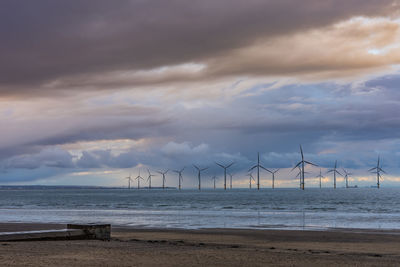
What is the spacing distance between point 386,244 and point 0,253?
20818mm

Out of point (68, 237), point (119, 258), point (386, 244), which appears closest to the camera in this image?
point (119, 258)

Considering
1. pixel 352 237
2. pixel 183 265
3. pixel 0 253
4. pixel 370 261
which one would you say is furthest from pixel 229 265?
pixel 352 237

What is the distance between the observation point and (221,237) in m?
33.8

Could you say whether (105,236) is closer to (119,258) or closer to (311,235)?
(119,258)

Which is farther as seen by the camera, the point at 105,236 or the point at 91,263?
the point at 105,236

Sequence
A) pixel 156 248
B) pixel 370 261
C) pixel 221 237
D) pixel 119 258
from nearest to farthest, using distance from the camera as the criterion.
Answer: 1. pixel 119 258
2. pixel 370 261
3. pixel 156 248
4. pixel 221 237

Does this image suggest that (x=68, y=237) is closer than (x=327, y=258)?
No

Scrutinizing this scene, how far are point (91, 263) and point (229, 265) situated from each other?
4.60m

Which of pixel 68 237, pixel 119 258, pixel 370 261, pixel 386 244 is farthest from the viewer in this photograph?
pixel 386 244

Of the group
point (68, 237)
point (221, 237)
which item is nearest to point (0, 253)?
point (68, 237)

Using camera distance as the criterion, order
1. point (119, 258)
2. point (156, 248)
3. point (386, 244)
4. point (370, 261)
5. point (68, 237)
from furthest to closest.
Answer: point (386, 244), point (68, 237), point (156, 248), point (370, 261), point (119, 258)

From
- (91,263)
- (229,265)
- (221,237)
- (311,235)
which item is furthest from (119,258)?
(311,235)

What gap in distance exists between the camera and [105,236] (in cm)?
2683

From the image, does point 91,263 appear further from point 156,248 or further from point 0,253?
point 156,248
